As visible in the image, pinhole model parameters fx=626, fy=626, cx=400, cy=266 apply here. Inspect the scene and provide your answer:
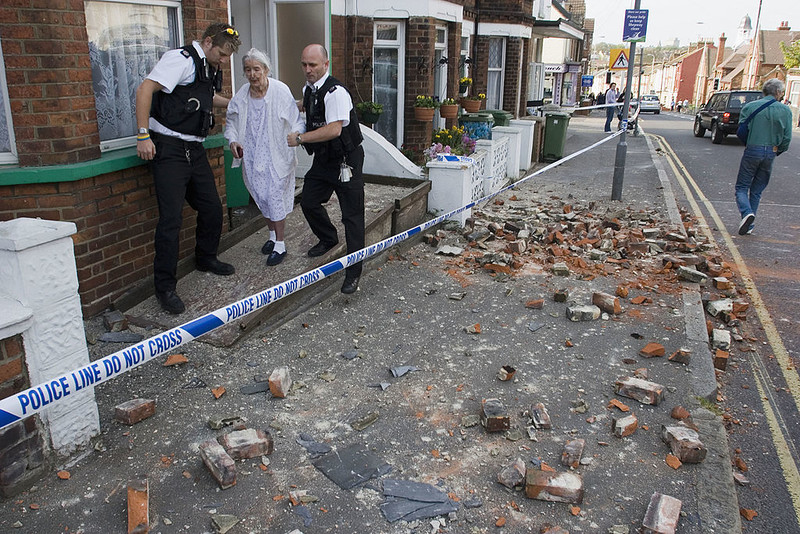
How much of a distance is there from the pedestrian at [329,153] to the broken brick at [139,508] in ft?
9.85

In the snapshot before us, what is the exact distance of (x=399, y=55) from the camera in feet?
33.7

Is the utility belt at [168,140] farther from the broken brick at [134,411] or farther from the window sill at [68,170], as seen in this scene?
the broken brick at [134,411]

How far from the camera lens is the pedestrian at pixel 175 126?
466cm

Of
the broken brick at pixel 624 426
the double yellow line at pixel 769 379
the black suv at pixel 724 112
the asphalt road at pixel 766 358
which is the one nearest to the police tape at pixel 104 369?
the broken brick at pixel 624 426

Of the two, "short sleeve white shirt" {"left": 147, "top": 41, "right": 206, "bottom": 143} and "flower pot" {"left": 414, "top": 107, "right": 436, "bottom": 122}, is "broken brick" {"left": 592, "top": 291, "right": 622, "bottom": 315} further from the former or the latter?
"flower pot" {"left": 414, "top": 107, "right": 436, "bottom": 122}

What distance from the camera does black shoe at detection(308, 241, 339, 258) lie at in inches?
232

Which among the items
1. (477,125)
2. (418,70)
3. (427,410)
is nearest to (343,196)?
(427,410)

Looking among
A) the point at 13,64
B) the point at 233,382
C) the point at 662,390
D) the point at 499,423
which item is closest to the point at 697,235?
the point at 662,390

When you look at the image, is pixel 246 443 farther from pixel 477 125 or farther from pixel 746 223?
pixel 477 125

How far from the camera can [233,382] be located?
14.0 feet

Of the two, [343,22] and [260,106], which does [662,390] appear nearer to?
[260,106]

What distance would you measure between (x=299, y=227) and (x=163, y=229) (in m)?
1.92

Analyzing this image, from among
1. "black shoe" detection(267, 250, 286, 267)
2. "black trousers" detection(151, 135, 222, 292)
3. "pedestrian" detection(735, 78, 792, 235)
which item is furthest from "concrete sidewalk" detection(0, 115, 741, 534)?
"pedestrian" detection(735, 78, 792, 235)

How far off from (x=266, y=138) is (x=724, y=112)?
71.2 feet
